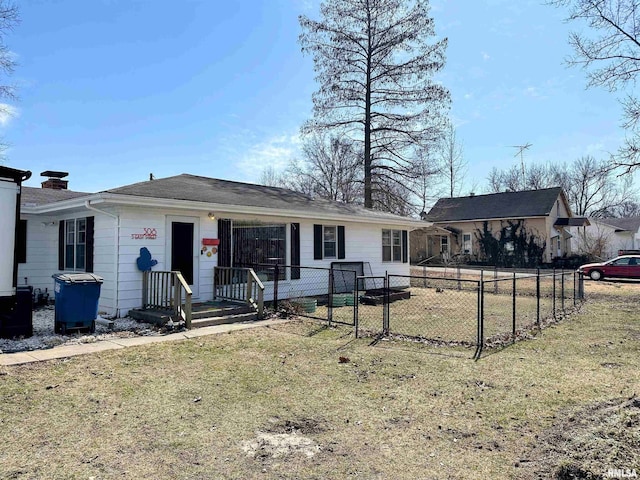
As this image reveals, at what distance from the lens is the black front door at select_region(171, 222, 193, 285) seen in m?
9.34

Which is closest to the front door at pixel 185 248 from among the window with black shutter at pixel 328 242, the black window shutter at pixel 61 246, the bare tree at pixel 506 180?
the black window shutter at pixel 61 246

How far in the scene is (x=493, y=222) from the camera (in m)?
30.2

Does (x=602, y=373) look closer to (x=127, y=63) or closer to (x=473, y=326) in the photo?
(x=473, y=326)

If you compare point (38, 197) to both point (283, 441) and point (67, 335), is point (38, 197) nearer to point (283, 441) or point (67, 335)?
point (67, 335)

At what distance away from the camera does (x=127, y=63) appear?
1277 centimetres

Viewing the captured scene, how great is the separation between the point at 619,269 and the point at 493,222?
11020 mm

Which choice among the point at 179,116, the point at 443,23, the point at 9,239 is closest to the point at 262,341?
the point at 9,239

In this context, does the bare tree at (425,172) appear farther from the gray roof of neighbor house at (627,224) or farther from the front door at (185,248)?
the gray roof of neighbor house at (627,224)

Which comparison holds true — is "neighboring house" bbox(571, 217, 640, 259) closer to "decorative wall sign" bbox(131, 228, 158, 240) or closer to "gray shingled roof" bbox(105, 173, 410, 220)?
"gray shingled roof" bbox(105, 173, 410, 220)

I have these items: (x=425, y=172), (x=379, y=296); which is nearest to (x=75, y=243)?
(x=379, y=296)

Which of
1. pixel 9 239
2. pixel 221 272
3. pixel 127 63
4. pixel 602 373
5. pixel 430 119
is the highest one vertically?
pixel 430 119

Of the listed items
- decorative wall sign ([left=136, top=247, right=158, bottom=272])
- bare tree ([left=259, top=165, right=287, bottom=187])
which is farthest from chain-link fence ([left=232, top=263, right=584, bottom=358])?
bare tree ([left=259, top=165, right=287, bottom=187])

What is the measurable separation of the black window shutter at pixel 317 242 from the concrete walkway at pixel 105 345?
4.29 m

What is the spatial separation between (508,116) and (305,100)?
10.7 meters
